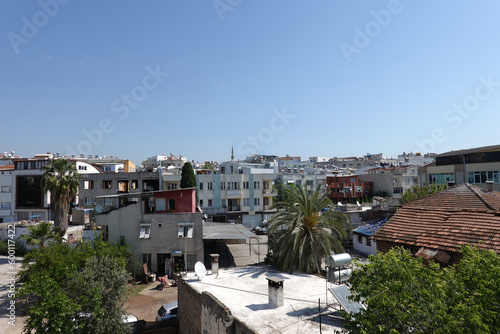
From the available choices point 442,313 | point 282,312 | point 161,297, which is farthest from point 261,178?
point 442,313

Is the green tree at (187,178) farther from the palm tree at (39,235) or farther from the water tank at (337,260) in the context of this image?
the water tank at (337,260)

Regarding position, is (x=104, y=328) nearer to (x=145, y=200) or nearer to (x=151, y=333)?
(x=151, y=333)

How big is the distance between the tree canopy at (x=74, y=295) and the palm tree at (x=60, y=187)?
13.5 metres

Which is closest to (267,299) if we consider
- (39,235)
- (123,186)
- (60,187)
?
(39,235)

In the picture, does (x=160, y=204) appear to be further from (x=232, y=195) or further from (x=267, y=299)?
(x=232, y=195)

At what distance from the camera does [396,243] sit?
16.4 meters

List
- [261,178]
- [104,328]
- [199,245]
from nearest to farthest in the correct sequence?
[104,328]
[199,245]
[261,178]

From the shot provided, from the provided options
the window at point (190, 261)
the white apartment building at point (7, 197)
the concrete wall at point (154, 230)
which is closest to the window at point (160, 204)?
the concrete wall at point (154, 230)

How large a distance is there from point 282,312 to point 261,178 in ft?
152

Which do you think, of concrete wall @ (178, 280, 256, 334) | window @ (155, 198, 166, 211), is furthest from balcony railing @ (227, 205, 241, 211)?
concrete wall @ (178, 280, 256, 334)

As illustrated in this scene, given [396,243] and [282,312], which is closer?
[282,312]

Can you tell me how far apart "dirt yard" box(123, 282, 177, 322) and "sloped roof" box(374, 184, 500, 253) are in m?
14.4

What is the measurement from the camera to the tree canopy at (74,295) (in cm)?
1198

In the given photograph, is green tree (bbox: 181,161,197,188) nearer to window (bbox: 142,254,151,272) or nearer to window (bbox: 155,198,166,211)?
window (bbox: 155,198,166,211)
